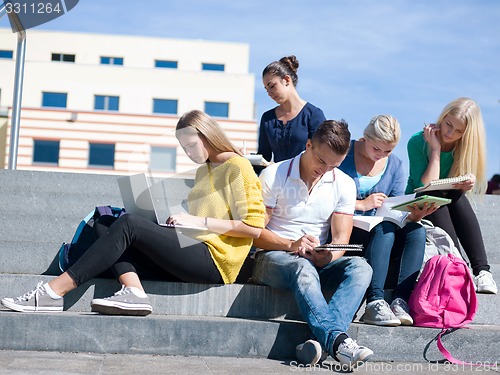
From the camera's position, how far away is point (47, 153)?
2822cm

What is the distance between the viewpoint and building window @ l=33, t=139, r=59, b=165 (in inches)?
1110

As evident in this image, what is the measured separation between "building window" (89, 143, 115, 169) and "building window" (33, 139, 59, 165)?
4.33 feet

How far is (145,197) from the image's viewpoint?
391cm

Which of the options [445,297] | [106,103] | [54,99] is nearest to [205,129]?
[445,297]

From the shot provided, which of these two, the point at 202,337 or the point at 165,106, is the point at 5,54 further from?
the point at 202,337

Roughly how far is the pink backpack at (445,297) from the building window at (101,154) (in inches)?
994

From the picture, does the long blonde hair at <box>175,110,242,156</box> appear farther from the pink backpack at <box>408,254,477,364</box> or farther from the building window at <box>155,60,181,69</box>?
the building window at <box>155,60,181,69</box>

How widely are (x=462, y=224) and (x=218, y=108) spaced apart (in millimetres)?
26142

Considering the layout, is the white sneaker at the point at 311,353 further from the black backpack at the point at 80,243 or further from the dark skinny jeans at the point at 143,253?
the black backpack at the point at 80,243

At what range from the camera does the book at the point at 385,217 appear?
409cm

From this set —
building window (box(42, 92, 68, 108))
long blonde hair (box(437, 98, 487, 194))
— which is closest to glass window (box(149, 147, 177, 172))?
long blonde hair (box(437, 98, 487, 194))

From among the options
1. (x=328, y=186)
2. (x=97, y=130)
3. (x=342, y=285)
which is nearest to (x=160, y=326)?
(x=342, y=285)

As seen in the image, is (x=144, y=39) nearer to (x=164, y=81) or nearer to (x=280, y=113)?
(x=164, y=81)

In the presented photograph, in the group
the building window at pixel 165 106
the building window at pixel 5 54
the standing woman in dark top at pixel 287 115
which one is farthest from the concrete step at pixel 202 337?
the building window at pixel 5 54
